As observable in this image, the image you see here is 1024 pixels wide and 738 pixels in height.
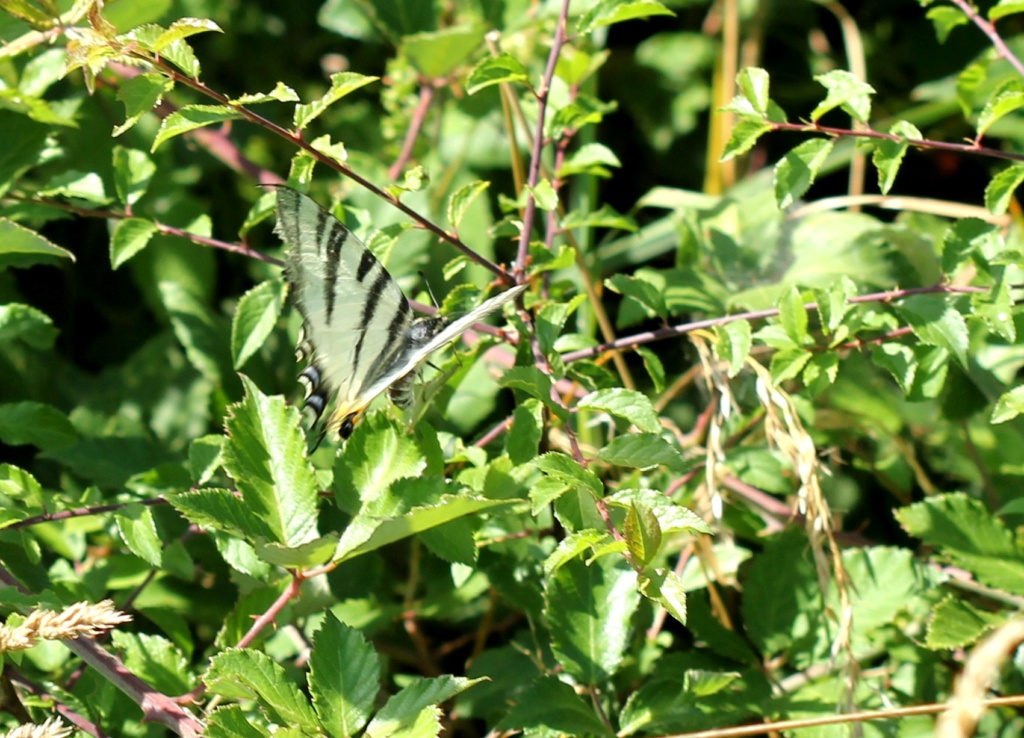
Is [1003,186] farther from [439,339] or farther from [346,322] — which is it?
[346,322]

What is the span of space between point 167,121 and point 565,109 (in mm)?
508

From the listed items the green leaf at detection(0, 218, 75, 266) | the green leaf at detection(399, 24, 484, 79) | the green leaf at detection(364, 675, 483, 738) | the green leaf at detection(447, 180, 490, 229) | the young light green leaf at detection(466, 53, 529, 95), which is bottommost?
the green leaf at detection(364, 675, 483, 738)

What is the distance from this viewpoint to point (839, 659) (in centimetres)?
146

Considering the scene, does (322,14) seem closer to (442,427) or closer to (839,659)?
(442,427)

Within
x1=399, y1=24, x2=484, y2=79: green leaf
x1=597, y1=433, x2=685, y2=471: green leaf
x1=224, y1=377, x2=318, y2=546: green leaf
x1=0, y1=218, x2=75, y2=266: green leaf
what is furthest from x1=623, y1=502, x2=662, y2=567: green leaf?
x1=399, y1=24, x2=484, y2=79: green leaf

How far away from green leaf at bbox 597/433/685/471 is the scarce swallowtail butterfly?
0.20m

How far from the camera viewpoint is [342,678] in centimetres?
109

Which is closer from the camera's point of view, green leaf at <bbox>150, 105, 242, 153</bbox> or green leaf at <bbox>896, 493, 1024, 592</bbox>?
green leaf at <bbox>150, 105, 242, 153</bbox>

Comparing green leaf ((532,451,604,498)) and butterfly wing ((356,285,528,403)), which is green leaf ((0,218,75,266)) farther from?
green leaf ((532,451,604,498))

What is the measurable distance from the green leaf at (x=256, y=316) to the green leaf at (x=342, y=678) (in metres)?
0.45

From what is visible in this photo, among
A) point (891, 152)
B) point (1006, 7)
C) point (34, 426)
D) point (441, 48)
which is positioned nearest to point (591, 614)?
point (891, 152)

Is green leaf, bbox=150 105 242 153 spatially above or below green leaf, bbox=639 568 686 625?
above

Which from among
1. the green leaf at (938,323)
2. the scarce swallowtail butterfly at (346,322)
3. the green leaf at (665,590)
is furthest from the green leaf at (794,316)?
the green leaf at (665,590)

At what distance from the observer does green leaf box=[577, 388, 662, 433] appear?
1162 millimetres
